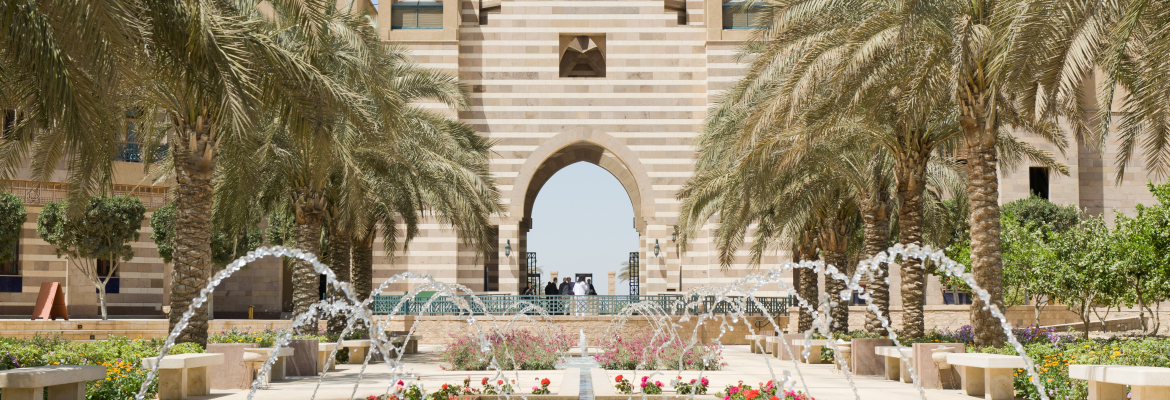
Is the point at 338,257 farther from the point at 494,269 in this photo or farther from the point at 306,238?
the point at 494,269

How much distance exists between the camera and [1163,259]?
53.2 ft

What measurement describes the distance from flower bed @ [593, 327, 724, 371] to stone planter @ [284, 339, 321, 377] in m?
4.48

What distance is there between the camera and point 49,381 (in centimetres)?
684

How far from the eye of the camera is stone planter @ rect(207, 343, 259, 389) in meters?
11.4

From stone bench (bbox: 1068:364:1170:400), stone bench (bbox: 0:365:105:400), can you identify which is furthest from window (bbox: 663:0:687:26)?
stone bench (bbox: 0:365:105:400)

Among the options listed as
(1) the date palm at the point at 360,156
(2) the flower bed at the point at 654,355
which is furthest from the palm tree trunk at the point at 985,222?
(1) the date palm at the point at 360,156

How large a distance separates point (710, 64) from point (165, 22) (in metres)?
22.8

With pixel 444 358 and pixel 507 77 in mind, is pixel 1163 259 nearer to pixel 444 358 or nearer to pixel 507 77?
pixel 444 358

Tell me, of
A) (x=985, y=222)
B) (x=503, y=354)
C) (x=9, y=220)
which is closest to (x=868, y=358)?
(x=985, y=222)

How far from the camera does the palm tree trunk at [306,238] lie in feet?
49.1

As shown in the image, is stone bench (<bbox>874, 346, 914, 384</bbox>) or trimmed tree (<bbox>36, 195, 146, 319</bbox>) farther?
trimmed tree (<bbox>36, 195, 146, 319</bbox>)

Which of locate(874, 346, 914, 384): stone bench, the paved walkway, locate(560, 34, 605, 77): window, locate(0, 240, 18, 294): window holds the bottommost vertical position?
the paved walkway

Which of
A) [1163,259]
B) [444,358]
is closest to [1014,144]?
[1163,259]

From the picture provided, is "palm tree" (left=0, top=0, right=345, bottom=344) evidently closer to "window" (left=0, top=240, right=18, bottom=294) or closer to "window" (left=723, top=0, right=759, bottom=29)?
"window" (left=0, top=240, right=18, bottom=294)
